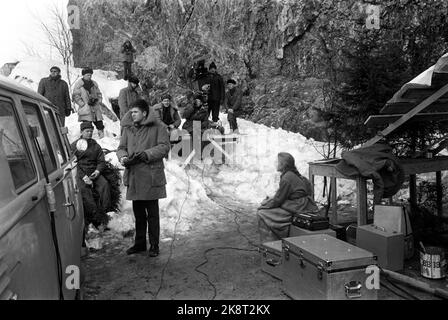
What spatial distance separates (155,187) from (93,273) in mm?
1266

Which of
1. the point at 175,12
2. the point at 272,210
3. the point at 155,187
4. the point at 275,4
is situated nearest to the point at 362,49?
the point at 272,210

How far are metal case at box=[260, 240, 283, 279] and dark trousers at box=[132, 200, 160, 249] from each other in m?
1.45

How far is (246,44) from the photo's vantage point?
64.1 ft

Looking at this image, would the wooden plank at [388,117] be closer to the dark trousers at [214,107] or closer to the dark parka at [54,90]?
the dark trousers at [214,107]

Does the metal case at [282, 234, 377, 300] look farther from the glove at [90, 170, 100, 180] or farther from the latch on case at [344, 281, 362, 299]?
the glove at [90, 170, 100, 180]

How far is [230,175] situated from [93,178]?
452cm

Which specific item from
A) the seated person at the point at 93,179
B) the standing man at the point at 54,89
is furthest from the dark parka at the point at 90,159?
the standing man at the point at 54,89

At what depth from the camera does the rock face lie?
17375 mm

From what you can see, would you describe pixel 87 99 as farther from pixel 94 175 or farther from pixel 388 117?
pixel 388 117

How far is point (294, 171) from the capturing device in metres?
5.72

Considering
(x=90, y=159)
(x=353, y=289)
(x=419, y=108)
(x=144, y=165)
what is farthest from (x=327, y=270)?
(x=90, y=159)
